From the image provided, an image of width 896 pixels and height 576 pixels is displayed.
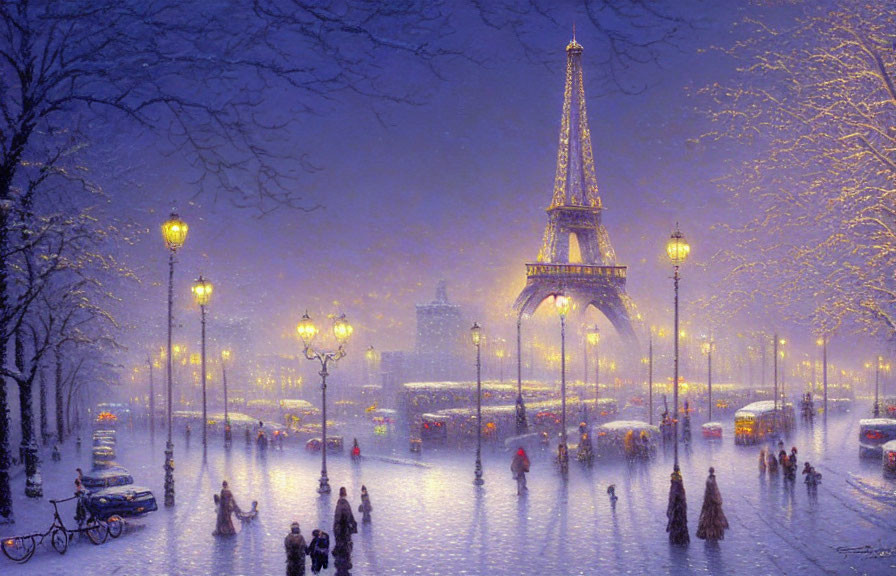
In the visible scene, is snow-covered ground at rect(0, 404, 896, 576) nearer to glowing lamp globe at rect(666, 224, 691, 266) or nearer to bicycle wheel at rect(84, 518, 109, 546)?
bicycle wheel at rect(84, 518, 109, 546)

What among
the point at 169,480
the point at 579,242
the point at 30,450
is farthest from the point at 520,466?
the point at 579,242

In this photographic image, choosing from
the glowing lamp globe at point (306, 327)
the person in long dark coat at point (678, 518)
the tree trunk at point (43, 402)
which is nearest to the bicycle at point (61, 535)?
the glowing lamp globe at point (306, 327)

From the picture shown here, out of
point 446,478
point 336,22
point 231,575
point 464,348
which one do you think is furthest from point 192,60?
point 464,348

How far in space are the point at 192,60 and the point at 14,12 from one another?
19.1 ft

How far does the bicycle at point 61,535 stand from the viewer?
59.0 ft

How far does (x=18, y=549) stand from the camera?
1808 centimetres

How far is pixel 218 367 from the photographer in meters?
125

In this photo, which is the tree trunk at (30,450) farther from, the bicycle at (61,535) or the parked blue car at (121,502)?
the bicycle at (61,535)

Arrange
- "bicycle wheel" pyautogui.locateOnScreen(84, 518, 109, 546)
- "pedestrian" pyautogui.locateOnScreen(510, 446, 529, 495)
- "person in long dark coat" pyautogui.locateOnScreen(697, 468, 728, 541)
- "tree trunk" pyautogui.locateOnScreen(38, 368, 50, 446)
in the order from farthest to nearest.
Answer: "tree trunk" pyautogui.locateOnScreen(38, 368, 50, 446)
"pedestrian" pyautogui.locateOnScreen(510, 446, 529, 495)
"bicycle wheel" pyautogui.locateOnScreen(84, 518, 109, 546)
"person in long dark coat" pyautogui.locateOnScreen(697, 468, 728, 541)

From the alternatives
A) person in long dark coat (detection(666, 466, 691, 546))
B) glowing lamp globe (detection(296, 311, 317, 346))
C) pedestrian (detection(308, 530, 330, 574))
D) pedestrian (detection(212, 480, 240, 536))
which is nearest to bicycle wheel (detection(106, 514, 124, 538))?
pedestrian (detection(212, 480, 240, 536))

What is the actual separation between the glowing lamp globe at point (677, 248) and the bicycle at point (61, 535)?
18227 mm

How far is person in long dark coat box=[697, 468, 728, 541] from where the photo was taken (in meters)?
19.8

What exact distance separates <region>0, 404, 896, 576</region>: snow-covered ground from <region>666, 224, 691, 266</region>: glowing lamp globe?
794 centimetres

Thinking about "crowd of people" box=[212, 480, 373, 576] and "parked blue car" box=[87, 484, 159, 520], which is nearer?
"crowd of people" box=[212, 480, 373, 576]
